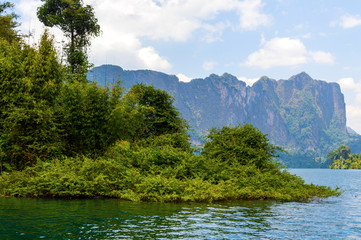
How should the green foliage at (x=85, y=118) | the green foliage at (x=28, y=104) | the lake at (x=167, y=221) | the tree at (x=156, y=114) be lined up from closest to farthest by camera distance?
the lake at (x=167, y=221) < the green foliage at (x=28, y=104) < the green foliage at (x=85, y=118) < the tree at (x=156, y=114)

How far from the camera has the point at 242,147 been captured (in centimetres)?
2466

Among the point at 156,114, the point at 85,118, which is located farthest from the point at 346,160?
the point at 85,118

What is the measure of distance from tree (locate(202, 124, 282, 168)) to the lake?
7911 mm

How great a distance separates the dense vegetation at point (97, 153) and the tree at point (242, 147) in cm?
8

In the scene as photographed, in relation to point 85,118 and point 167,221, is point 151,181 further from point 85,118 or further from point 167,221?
point 85,118

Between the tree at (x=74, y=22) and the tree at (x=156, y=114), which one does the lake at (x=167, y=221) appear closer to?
the tree at (x=156, y=114)

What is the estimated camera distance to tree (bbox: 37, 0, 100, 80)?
40.8 m

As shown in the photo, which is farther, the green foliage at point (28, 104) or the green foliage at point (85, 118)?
the green foliage at point (85, 118)

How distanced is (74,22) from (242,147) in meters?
28.7

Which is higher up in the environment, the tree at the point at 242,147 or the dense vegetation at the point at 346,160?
the tree at the point at 242,147

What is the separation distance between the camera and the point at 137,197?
16984 millimetres

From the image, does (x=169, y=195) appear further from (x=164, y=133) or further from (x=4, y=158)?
(x=164, y=133)

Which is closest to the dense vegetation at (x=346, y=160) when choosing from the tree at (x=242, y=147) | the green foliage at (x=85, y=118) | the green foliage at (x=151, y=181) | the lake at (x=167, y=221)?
the tree at (x=242, y=147)

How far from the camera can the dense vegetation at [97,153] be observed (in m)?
18.1
